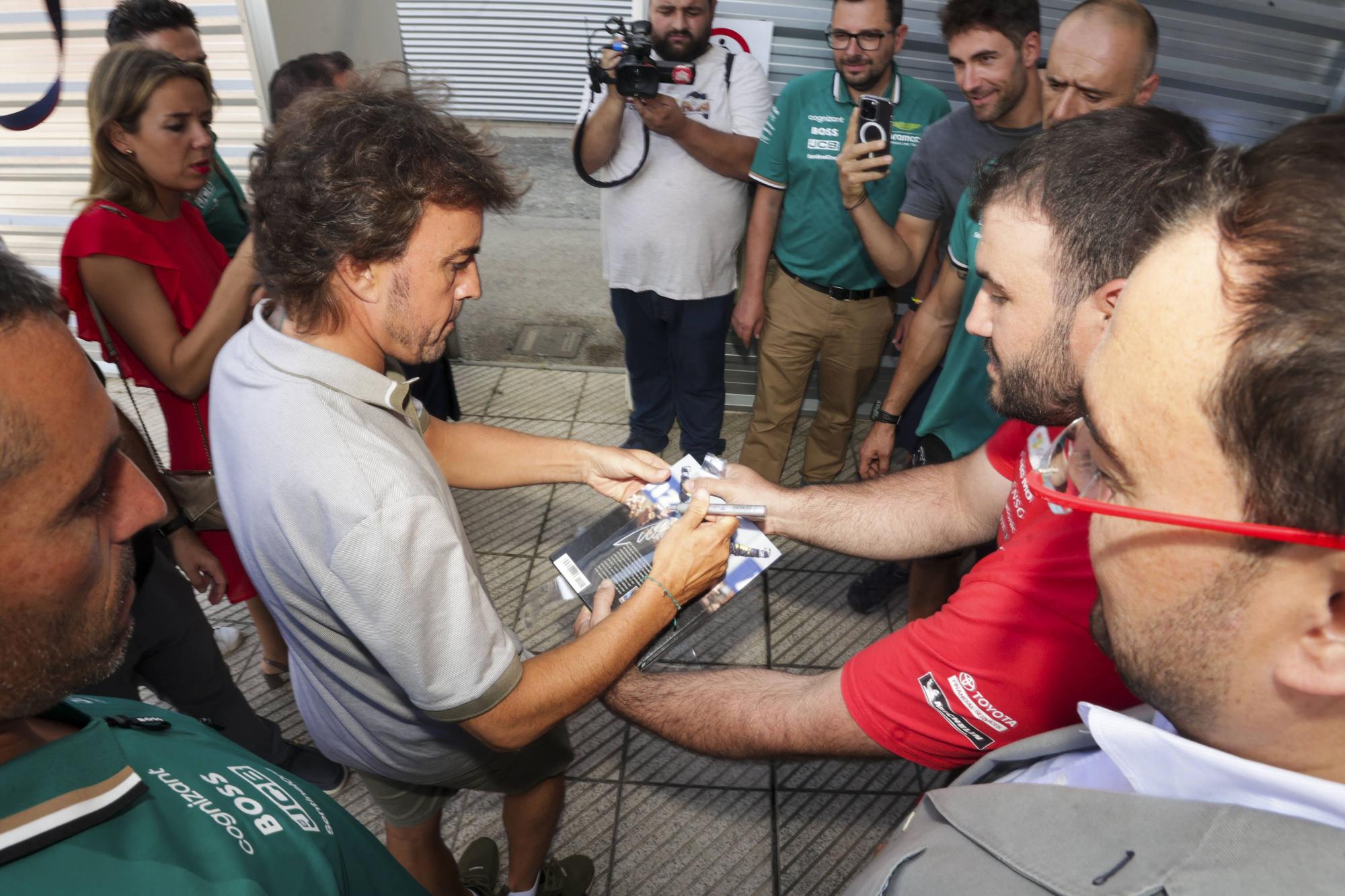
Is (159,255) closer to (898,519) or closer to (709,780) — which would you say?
(898,519)

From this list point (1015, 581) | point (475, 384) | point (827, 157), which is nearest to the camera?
point (1015, 581)

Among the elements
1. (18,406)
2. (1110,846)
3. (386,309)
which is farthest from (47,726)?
(1110,846)

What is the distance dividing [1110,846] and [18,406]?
1352 millimetres

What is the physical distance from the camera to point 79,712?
1136 mm

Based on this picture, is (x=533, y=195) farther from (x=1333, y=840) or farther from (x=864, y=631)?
(x=1333, y=840)

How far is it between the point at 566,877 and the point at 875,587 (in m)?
1.85

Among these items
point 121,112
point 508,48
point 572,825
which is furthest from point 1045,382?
point 508,48

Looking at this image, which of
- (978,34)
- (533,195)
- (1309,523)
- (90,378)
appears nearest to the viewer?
(1309,523)

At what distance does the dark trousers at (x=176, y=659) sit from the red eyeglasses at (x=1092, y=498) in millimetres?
2207

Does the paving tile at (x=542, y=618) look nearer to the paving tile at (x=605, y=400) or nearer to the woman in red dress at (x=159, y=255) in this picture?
the woman in red dress at (x=159, y=255)

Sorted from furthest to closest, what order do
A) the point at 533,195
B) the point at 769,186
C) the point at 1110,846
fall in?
the point at 533,195, the point at 769,186, the point at 1110,846

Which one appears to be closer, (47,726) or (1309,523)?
(1309,523)

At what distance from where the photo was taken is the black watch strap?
8.54 ft

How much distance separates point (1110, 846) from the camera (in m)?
0.92
